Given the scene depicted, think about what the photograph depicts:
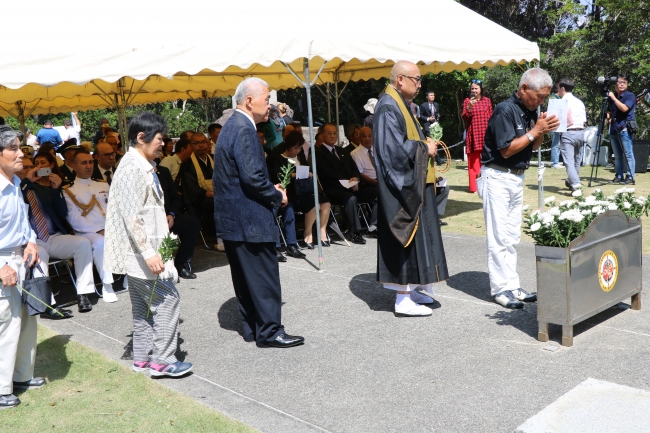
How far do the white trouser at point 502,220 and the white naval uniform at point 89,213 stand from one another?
150 inches

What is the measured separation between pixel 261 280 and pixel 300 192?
379cm

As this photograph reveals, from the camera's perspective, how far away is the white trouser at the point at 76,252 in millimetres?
6652

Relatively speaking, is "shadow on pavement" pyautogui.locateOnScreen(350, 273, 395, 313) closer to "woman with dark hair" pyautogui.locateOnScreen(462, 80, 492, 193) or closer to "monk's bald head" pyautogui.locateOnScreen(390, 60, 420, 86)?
"monk's bald head" pyautogui.locateOnScreen(390, 60, 420, 86)

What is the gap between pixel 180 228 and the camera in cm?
777

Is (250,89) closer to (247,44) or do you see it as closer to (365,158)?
(247,44)

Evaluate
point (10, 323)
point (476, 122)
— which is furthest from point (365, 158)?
point (10, 323)

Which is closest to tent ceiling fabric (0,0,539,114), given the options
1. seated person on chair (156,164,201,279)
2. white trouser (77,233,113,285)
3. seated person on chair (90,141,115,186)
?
seated person on chair (90,141,115,186)

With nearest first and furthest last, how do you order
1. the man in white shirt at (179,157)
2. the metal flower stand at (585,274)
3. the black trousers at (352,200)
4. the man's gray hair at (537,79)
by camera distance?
the metal flower stand at (585,274) < the man's gray hair at (537,79) < the black trousers at (352,200) < the man in white shirt at (179,157)

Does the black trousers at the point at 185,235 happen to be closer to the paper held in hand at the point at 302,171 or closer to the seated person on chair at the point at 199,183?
the seated person on chair at the point at 199,183

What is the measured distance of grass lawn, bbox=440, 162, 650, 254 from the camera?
947cm

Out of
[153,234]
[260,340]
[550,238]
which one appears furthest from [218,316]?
[550,238]

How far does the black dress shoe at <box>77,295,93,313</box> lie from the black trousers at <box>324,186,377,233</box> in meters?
3.60

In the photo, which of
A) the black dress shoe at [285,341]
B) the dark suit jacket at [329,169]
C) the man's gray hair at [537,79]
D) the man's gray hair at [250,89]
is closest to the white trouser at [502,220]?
the man's gray hair at [537,79]

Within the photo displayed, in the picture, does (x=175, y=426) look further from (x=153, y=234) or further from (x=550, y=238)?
(x=550, y=238)
